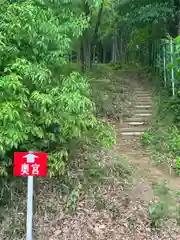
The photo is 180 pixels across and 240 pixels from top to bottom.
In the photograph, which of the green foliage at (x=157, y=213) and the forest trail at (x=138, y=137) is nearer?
the green foliage at (x=157, y=213)

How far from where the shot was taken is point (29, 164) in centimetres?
331

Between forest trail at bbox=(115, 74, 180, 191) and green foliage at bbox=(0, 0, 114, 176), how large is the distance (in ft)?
6.45

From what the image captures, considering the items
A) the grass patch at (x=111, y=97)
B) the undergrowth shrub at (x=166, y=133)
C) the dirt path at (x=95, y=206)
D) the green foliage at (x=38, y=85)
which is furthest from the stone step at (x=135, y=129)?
the green foliage at (x=38, y=85)

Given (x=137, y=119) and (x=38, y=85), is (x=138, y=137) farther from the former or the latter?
(x=38, y=85)

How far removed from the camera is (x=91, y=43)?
14000 millimetres

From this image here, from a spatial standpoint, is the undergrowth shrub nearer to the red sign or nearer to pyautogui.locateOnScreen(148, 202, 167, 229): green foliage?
pyautogui.locateOnScreen(148, 202, 167, 229): green foliage

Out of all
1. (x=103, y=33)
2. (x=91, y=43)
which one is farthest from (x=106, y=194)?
(x=103, y=33)

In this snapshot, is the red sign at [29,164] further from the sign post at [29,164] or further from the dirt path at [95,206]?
the dirt path at [95,206]

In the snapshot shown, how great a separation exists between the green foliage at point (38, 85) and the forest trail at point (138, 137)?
196 cm

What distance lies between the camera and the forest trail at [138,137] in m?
5.60

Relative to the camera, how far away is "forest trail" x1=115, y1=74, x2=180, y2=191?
5598 millimetres

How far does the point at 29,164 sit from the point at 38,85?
107cm

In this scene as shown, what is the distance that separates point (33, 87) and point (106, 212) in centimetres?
195

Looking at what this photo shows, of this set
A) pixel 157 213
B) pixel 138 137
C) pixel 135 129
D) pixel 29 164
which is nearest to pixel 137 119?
pixel 135 129
